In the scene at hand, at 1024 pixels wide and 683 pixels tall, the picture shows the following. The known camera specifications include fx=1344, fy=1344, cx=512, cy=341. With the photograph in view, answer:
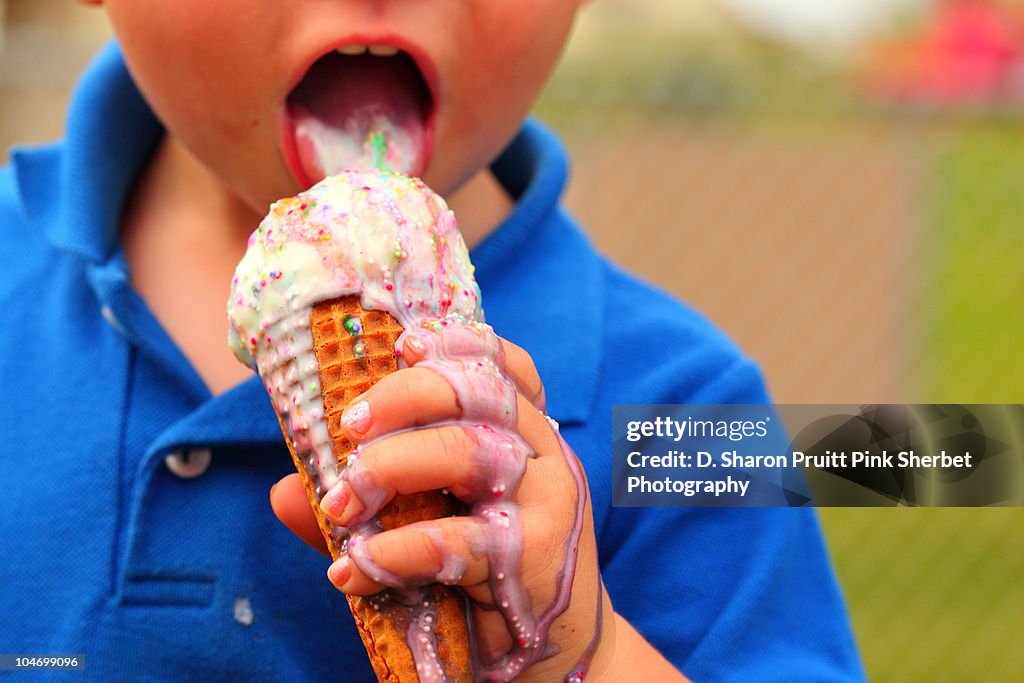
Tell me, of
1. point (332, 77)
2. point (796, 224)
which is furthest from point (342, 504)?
point (796, 224)

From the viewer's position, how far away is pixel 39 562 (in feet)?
5.70

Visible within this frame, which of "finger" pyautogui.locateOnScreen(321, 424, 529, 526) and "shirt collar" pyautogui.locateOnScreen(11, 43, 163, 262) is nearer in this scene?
"finger" pyautogui.locateOnScreen(321, 424, 529, 526)

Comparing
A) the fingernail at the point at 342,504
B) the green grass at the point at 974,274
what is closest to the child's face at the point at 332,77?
the fingernail at the point at 342,504

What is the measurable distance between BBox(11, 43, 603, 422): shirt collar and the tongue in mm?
310

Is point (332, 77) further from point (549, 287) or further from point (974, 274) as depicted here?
point (974, 274)

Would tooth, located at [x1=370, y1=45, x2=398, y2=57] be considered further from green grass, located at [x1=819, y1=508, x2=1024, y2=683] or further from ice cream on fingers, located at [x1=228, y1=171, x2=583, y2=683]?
green grass, located at [x1=819, y1=508, x2=1024, y2=683]

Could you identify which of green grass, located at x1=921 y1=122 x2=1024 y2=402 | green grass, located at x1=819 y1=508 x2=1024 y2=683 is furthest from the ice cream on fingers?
green grass, located at x1=921 y1=122 x2=1024 y2=402

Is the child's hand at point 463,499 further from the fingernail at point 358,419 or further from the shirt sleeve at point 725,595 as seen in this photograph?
the shirt sleeve at point 725,595

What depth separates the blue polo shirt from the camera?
66.5 inches

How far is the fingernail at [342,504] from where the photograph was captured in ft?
4.00

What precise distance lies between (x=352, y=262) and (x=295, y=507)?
271 millimetres

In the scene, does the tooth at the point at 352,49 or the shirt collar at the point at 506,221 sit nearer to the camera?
the tooth at the point at 352,49

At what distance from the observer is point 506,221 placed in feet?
6.45

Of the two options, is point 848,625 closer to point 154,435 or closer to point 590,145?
point 154,435
